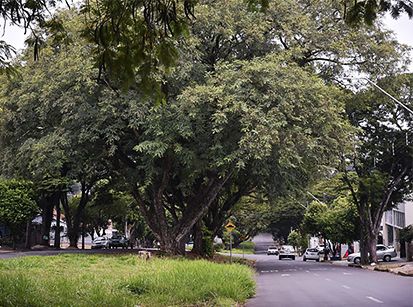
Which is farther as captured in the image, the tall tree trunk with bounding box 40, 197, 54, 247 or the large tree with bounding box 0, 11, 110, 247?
the tall tree trunk with bounding box 40, 197, 54, 247

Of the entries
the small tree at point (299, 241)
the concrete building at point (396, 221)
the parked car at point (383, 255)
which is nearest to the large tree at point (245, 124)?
the parked car at point (383, 255)

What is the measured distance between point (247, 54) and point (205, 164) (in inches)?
254

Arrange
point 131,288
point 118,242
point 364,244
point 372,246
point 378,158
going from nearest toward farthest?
1. point 131,288
2. point 378,158
3. point 372,246
4. point 364,244
5. point 118,242

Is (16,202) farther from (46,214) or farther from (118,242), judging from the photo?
(118,242)

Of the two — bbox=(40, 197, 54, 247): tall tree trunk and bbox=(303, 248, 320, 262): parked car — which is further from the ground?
bbox=(40, 197, 54, 247): tall tree trunk

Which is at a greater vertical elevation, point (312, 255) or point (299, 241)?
point (299, 241)

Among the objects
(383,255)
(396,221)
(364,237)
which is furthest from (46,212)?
(396,221)

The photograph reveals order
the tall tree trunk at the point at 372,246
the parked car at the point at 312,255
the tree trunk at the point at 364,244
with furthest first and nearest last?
the parked car at the point at 312,255 → the tree trunk at the point at 364,244 → the tall tree trunk at the point at 372,246

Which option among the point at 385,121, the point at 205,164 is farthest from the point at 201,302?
the point at 385,121

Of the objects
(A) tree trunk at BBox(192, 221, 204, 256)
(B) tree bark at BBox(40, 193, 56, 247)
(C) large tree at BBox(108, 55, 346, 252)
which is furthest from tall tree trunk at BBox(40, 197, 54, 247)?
(C) large tree at BBox(108, 55, 346, 252)

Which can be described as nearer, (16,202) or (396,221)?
(16,202)

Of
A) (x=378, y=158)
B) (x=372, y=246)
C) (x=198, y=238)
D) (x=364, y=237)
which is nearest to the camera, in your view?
(x=198, y=238)

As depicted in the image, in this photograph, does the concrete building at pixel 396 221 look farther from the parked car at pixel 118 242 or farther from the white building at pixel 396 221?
the parked car at pixel 118 242

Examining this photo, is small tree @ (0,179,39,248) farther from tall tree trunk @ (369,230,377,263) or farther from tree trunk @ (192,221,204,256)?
tall tree trunk @ (369,230,377,263)
